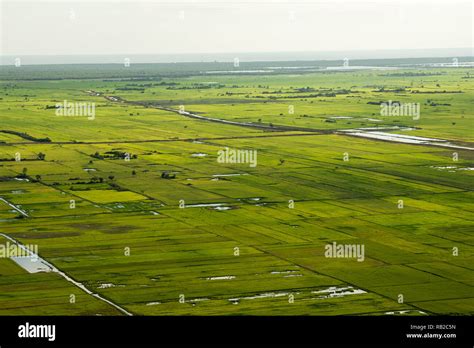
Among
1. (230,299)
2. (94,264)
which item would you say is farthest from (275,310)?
(94,264)
